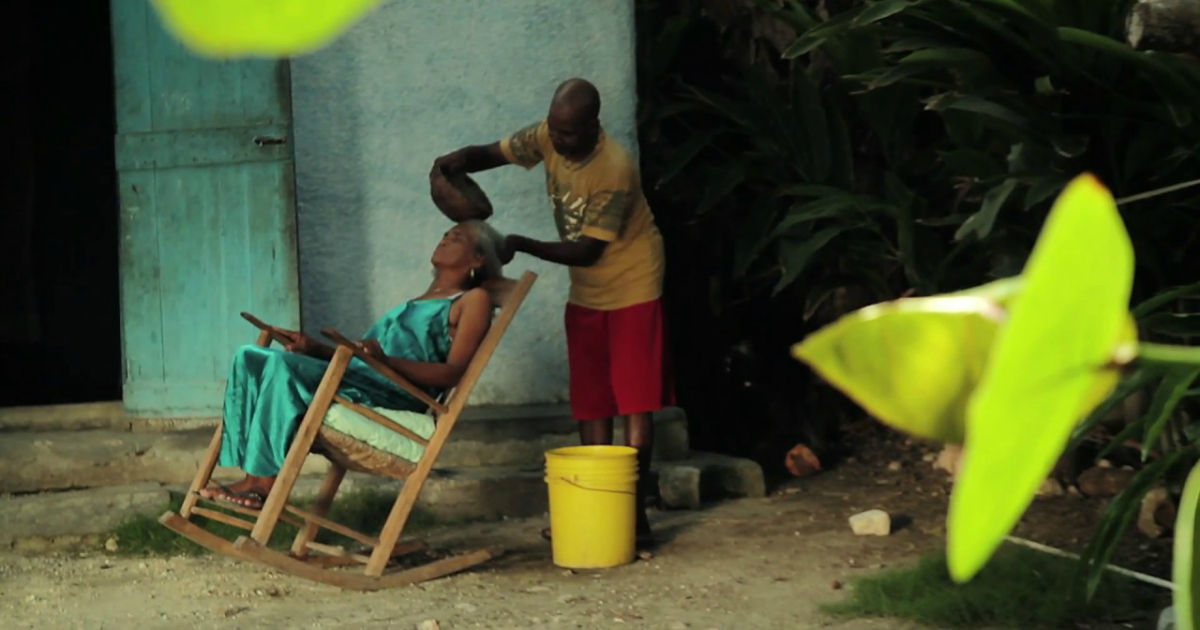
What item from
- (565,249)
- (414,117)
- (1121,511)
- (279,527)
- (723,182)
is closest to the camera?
(1121,511)

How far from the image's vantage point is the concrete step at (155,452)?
5.06 meters

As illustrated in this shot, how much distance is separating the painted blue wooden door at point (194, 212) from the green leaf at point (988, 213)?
8.32 ft

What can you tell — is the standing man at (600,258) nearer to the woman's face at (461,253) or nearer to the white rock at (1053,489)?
the woman's face at (461,253)

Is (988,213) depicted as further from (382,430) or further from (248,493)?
(248,493)

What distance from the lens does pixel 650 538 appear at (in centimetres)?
455

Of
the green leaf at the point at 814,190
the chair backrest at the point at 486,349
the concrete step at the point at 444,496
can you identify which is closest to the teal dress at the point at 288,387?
the chair backrest at the point at 486,349

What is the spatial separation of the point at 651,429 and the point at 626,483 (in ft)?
1.12

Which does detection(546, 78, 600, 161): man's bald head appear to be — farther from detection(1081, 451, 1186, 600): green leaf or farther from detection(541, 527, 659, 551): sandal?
detection(1081, 451, 1186, 600): green leaf

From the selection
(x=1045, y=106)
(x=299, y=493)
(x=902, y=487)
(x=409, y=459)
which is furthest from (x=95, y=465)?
(x=1045, y=106)

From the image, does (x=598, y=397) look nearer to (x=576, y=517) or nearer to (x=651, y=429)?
(x=651, y=429)

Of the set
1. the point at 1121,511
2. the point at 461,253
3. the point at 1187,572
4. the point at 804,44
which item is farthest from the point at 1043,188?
the point at 1187,572

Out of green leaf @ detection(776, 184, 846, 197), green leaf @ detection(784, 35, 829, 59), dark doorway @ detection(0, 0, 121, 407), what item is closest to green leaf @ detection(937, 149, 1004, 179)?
green leaf @ detection(784, 35, 829, 59)

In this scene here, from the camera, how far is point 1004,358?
17 cm

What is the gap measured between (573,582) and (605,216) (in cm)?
103
